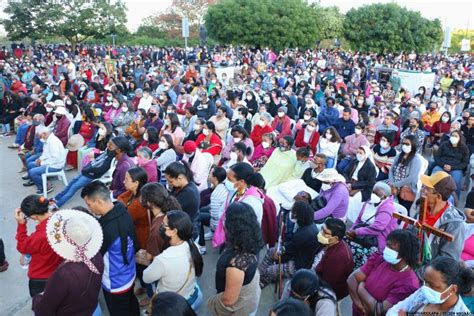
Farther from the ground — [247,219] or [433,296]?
[247,219]

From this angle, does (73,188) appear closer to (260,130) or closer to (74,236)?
(260,130)

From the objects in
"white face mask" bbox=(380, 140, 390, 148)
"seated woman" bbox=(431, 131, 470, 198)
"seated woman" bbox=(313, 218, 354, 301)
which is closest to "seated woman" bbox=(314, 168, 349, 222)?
"seated woman" bbox=(313, 218, 354, 301)

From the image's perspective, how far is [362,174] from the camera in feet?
18.5

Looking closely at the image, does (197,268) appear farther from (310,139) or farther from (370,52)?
(370,52)

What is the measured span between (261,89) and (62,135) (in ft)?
23.1

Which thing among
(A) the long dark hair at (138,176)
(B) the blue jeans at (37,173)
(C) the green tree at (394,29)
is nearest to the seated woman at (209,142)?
(B) the blue jeans at (37,173)

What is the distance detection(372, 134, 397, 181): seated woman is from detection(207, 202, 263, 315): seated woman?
12.8 ft

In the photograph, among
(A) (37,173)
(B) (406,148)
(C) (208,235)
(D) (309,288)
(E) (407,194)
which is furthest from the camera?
(A) (37,173)

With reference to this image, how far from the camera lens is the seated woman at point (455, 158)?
6438 millimetres

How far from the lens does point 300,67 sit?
774 inches

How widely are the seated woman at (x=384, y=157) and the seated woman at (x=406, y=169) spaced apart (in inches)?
17.6

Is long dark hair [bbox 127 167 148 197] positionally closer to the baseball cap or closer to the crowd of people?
the crowd of people

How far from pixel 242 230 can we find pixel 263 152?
4.11 metres

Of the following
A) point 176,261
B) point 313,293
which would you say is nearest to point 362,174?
point 313,293
